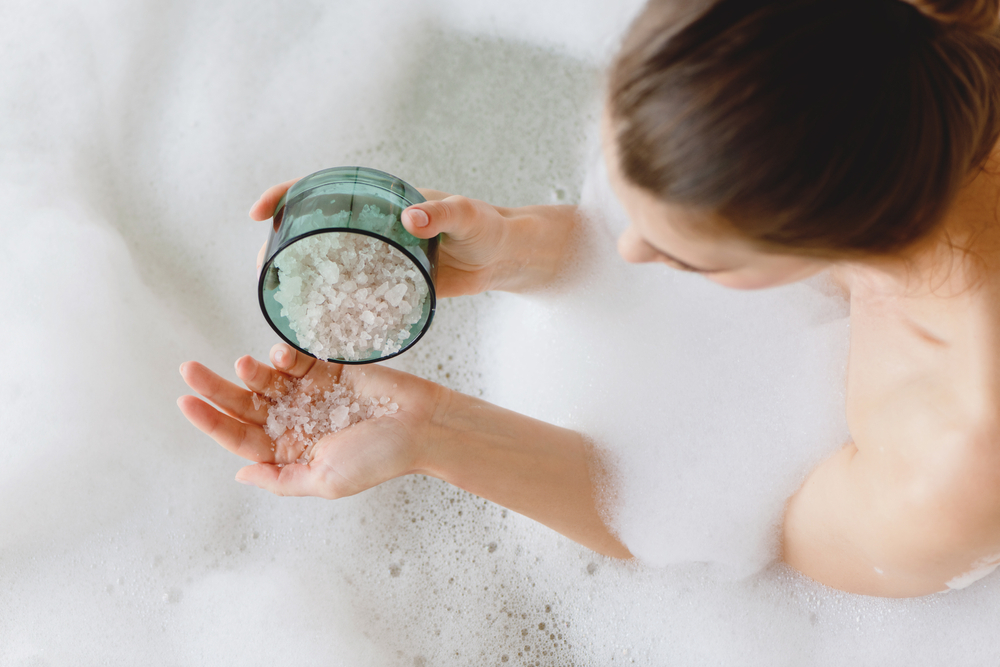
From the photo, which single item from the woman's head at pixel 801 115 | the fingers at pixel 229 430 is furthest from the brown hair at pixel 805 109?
the fingers at pixel 229 430

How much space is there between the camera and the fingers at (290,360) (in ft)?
2.78

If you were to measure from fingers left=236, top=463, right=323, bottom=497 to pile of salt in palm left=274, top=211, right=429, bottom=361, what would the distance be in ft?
0.50

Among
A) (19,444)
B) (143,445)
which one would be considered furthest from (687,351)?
(19,444)

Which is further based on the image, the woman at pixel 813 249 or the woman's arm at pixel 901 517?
the woman's arm at pixel 901 517

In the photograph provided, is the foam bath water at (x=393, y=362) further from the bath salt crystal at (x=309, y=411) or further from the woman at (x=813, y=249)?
the bath salt crystal at (x=309, y=411)

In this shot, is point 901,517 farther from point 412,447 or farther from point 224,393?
point 224,393

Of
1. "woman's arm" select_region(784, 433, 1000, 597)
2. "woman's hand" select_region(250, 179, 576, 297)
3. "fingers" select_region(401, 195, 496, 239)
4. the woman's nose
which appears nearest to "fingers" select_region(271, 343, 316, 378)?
"woman's hand" select_region(250, 179, 576, 297)

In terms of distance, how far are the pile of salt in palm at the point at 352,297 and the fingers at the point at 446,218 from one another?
4 centimetres

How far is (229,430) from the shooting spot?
0.83m

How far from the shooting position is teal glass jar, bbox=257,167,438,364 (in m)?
0.68

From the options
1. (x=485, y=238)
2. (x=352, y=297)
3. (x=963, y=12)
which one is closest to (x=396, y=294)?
(x=352, y=297)

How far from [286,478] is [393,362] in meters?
0.44

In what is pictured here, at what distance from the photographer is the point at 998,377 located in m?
0.60

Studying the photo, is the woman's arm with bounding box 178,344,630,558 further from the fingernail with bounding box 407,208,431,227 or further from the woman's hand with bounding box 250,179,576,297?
the fingernail with bounding box 407,208,431,227
